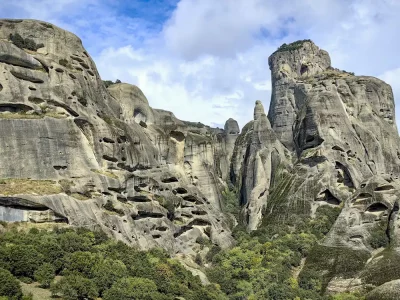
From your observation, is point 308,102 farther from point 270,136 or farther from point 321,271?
point 321,271

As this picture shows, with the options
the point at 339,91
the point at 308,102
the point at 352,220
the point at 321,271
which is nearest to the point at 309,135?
the point at 308,102

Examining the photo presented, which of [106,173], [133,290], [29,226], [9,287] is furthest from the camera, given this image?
[106,173]

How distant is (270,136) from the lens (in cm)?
8369

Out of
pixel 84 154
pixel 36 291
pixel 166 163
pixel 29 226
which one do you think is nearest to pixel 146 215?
pixel 84 154

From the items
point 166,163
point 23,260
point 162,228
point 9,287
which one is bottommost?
point 9,287

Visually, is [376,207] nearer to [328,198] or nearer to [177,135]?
[328,198]

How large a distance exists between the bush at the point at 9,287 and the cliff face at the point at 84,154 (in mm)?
14924

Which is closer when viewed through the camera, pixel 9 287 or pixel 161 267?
pixel 9 287

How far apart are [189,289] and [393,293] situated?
632 inches

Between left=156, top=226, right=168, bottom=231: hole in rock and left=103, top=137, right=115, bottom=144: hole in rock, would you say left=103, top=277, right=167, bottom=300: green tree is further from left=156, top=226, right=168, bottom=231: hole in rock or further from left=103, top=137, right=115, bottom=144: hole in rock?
left=103, top=137, right=115, bottom=144: hole in rock

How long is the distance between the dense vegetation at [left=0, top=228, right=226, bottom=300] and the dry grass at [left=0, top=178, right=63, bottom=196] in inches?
159

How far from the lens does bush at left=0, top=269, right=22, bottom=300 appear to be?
2762cm

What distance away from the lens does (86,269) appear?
34562 mm

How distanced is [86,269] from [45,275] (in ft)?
9.55
